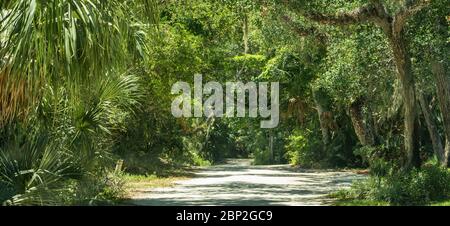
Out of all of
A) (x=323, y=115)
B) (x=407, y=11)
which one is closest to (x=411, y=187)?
(x=407, y=11)

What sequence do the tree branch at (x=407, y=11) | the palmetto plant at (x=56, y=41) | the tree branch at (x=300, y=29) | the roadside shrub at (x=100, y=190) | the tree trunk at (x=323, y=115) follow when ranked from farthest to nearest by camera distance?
1. the tree trunk at (x=323, y=115)
2. the tree branch at (x=300, y=29)
3. the tree branch at (x=407, y=11)
4. the roadside shrub at (x=100, y=190)
5. the palmetto plant at (x=56, y=41)

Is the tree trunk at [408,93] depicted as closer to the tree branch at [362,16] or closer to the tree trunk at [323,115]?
the tree branch at [362,16]

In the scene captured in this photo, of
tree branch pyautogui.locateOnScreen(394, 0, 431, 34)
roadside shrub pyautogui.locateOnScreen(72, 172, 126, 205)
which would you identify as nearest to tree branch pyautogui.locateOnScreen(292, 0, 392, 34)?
tree branch pyautogui.locateOnScreen(394, 0, 431, 34)

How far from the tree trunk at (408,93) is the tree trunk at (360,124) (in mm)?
12286

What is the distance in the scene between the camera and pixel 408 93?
57.8 feet

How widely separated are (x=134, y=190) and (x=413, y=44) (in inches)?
381

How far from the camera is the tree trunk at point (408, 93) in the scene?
17.3 meters

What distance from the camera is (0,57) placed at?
7539mm

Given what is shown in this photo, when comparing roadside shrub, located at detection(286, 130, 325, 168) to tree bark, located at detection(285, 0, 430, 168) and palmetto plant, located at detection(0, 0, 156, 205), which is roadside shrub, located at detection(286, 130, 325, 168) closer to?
tree bark, located at detection(285, 0, 430, 168)

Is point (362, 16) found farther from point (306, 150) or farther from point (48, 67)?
point (306, 150)

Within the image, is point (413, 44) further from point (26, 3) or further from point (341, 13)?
point (26, 3)

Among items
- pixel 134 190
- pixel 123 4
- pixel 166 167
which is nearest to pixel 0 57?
pixel 123 4

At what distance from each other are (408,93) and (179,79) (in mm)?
9623

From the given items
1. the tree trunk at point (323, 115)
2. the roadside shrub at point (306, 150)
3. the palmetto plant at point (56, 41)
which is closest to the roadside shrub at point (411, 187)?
the palmetto plant at point (56, 41)
